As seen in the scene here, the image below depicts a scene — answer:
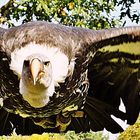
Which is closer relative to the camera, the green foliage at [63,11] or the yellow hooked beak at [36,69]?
the yellow hooked beak at [36,69]

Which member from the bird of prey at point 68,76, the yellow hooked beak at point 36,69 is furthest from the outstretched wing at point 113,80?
the yellow hooked beak at point 36,69

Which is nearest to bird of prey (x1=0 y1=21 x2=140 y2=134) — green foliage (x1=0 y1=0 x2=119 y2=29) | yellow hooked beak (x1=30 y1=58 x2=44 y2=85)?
yellow hooked beak (x1=30 y1=58 x2=44 y2=85)

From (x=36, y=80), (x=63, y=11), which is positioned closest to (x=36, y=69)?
(x=36, y=80)

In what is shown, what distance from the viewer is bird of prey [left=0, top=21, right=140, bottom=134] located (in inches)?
225

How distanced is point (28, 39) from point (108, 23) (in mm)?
4278

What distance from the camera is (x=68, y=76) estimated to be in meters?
5.93

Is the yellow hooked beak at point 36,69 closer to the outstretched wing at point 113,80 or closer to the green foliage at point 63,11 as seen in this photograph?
the outstretched wing at point 113,80

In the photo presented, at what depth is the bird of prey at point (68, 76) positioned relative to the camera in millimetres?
5707

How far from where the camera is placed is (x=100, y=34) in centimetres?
622

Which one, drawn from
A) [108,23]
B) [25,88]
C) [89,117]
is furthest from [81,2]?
[25,88]

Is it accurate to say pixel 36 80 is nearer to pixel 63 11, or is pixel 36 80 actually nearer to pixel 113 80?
pixel 113 80

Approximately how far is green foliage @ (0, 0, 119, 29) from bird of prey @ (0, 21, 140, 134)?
1.87 m

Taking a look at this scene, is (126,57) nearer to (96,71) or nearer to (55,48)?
(96,71)

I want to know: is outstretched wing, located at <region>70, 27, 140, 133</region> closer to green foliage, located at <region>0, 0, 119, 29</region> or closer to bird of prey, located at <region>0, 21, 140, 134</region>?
bird of prey, located at <region>0, 21, 140, 134</region>
